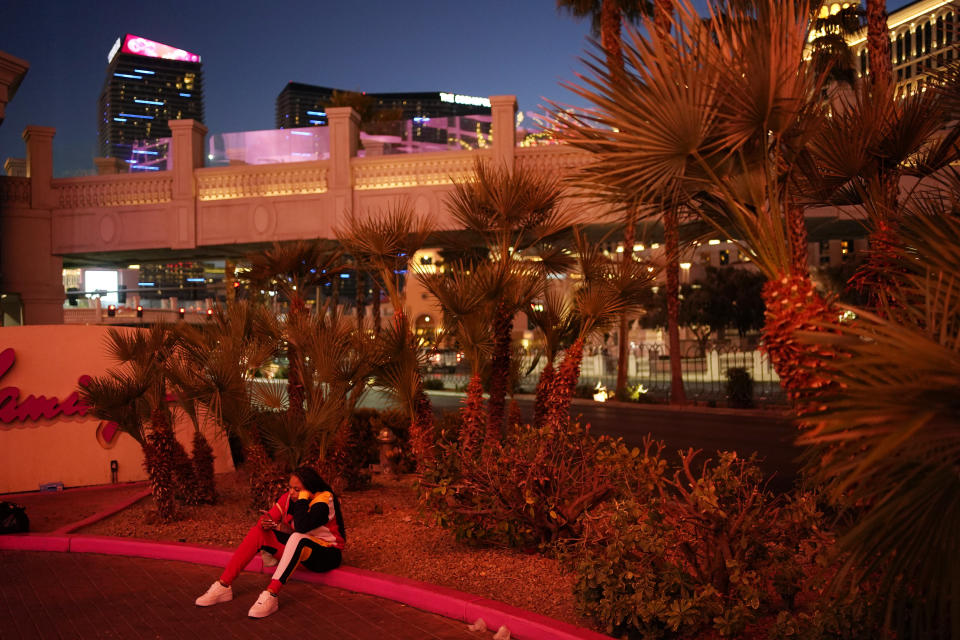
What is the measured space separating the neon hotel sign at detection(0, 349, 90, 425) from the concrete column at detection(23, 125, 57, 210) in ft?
56.1

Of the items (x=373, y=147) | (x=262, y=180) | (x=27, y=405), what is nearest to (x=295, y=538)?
(x=27, y=405)

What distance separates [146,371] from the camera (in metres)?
9.80

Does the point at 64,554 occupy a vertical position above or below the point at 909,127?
below

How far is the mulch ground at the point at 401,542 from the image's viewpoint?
6.57 metres

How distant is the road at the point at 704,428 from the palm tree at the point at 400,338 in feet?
7.69

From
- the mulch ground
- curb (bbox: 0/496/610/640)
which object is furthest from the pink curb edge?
the mulch ground

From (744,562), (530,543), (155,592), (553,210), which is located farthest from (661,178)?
(155,592)

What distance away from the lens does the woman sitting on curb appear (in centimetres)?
662

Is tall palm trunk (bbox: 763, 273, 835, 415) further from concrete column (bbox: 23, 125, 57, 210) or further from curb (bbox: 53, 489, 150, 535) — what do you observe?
concrete column (bbox: 23, 125, 57, 210)

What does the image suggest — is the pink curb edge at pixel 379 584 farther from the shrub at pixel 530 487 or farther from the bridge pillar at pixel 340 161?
the bridge pillar at pixel 340 161

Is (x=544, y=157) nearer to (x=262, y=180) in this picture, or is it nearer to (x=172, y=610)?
(x=262, y=180)

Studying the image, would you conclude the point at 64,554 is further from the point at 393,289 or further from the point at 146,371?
the point at 393,289

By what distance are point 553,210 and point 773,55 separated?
17.9 feet

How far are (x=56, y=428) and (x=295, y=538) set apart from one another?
7294 mm
